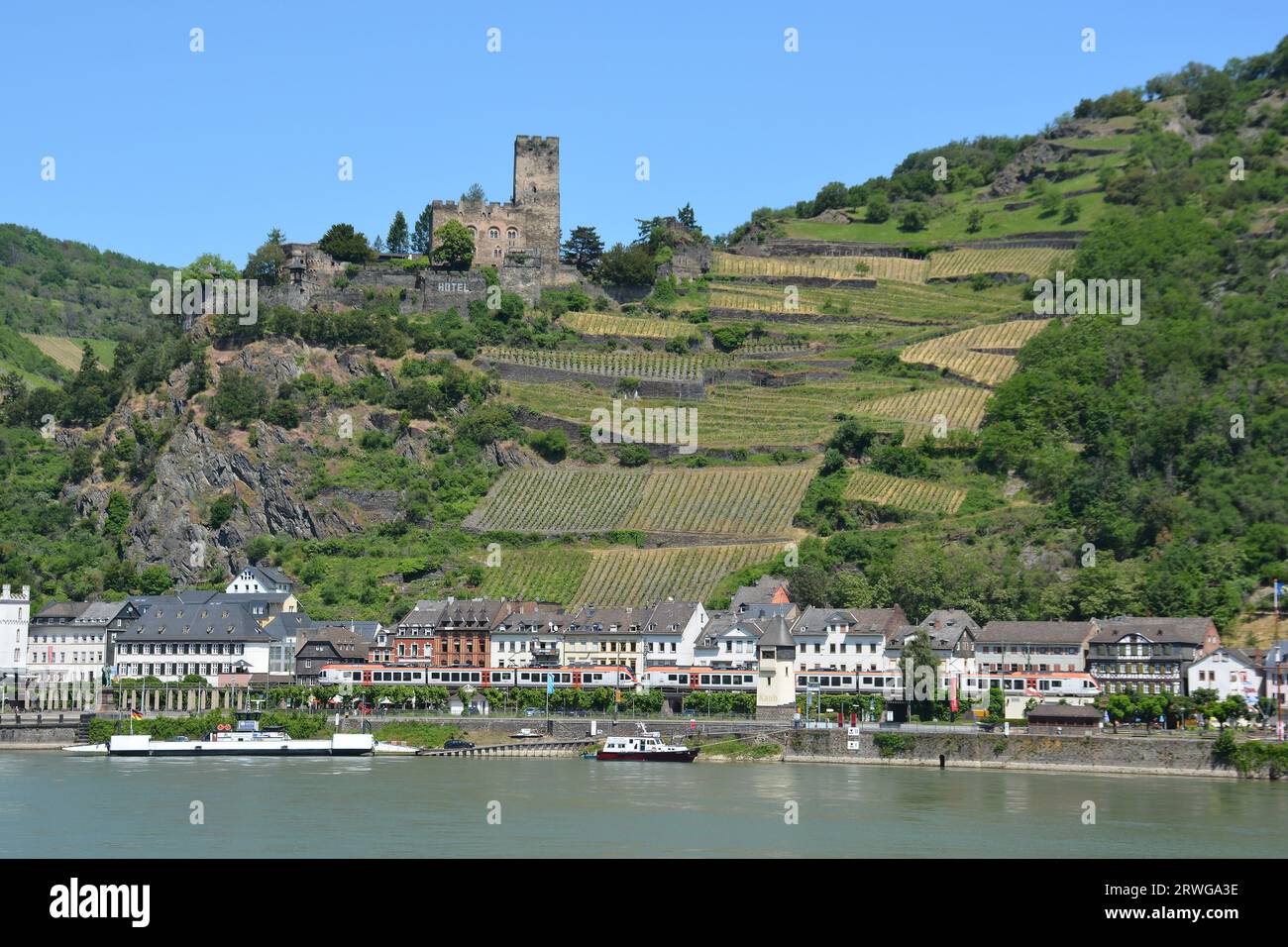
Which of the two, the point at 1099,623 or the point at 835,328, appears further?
the point at 835,328

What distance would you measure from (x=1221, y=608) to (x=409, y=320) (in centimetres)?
6310

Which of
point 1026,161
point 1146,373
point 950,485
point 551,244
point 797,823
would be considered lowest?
point 797,823

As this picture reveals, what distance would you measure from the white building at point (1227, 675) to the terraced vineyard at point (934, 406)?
3720 centimetres

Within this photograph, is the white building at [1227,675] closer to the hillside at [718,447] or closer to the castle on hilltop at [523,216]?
the hillside at [718,447]

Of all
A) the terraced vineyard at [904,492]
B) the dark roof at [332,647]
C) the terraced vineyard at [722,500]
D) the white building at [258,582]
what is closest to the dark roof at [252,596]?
the white building at [258,582]

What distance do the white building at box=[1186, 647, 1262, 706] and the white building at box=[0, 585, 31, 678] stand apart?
61.5 meters

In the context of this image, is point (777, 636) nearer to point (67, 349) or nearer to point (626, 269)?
point (626, 269)

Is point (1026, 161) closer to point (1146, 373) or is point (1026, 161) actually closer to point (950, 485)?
point (1146, 373)

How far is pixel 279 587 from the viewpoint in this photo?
10212cm

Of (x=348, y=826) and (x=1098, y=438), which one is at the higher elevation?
(x=1098, y=438)

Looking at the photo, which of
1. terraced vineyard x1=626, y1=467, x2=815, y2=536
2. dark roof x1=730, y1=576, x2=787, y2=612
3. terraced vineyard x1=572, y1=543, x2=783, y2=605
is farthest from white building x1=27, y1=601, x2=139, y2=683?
dark roof x1=730, y1=576, x2=787, y2=612

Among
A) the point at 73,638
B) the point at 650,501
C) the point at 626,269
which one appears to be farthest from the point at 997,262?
the point at 73,638
